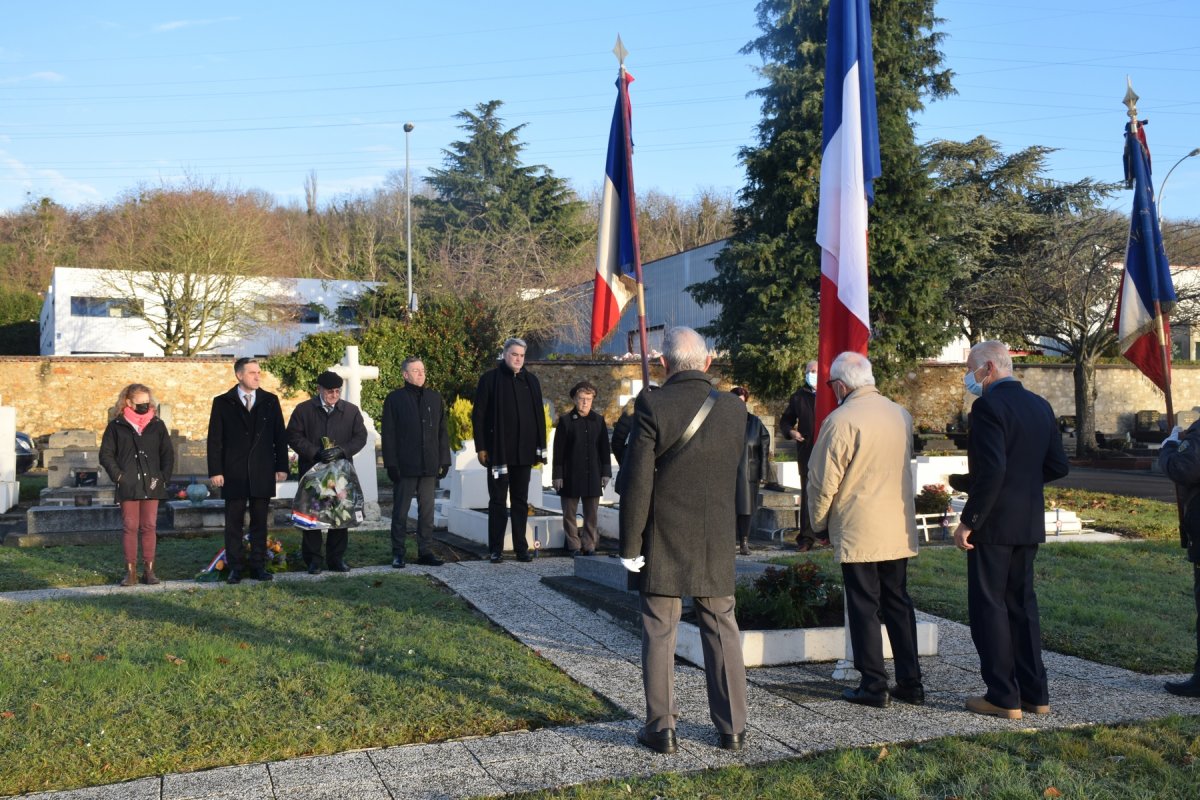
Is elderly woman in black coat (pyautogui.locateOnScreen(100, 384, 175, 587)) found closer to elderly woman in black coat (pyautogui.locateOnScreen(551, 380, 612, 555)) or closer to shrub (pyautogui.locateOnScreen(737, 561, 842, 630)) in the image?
elderly woman in black coat (pyautogui.locateOnScreen(551, 380, 612, 555))

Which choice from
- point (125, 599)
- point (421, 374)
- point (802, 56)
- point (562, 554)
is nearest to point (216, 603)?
point (125, 599)

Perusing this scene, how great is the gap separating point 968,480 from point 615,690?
84.1 inches

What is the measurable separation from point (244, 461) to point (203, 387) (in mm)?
24770

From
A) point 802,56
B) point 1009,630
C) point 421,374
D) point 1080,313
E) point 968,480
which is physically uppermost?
point 802,56

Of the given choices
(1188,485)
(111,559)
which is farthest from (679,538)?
(111,559)

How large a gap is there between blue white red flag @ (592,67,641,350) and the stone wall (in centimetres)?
1987

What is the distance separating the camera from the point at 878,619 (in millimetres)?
5457

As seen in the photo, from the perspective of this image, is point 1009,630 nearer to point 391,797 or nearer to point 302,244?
point 391,797

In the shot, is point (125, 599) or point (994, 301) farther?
point (994, 301)

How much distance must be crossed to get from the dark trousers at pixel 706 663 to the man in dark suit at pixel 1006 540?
1330 mm

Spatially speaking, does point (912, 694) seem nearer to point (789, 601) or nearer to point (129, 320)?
point (789, 601)

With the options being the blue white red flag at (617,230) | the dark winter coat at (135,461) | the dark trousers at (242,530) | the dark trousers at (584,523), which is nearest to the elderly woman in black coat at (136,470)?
the dark winter coat at (135,461)

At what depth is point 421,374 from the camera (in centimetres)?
1033

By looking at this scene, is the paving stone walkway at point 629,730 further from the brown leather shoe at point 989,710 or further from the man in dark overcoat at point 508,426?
the man in dark overcoat at point 508,426
